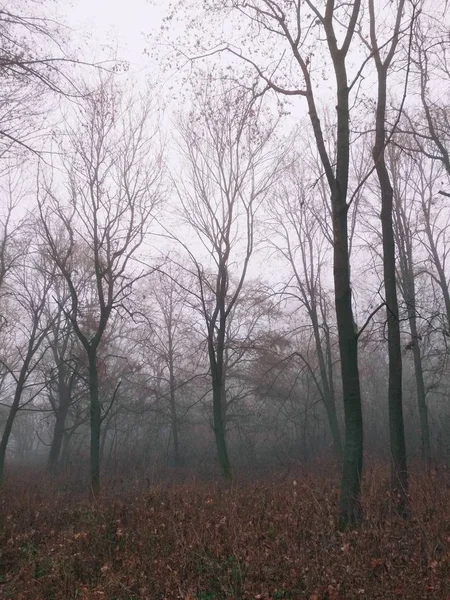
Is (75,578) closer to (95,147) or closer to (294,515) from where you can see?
(294,515)

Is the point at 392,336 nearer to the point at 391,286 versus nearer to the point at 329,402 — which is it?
the point at 391,286

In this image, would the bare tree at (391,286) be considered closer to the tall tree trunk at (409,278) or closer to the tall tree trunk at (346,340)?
the tall tree trunk at (346,340)

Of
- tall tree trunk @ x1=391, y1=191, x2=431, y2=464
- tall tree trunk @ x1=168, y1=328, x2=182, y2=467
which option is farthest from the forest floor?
tall tree trunk @ x1=168, y1=328, x2=182, y2=467

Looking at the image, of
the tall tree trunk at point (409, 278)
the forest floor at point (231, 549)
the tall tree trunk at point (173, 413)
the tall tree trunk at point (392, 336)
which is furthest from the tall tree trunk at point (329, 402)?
the tall tree trunk at point (392, 336)

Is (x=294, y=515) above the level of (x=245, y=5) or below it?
below

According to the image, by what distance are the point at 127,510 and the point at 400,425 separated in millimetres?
4186

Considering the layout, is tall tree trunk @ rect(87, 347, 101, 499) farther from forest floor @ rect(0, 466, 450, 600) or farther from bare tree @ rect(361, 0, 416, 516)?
bare tree @ rect(361, 0, 416, 516)

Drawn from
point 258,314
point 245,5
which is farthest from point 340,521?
point 258,314

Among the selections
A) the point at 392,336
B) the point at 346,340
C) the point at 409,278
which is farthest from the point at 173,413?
the point at 346,340

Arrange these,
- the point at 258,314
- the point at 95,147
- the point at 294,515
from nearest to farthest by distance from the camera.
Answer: the point at 294,515 → the point at 95,147 → the point at 258,314

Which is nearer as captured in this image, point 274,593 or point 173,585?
point 274,593

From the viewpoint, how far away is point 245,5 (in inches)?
336

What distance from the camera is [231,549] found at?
5.82m

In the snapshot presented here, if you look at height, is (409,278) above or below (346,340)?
above
